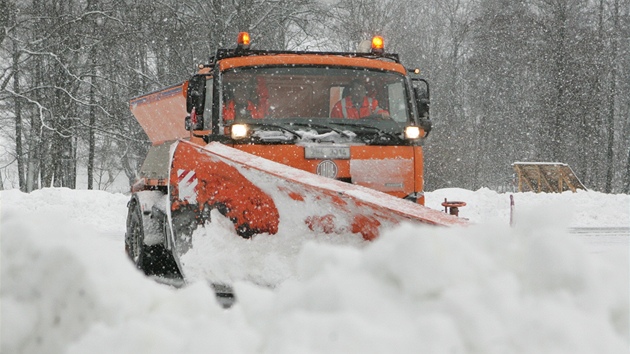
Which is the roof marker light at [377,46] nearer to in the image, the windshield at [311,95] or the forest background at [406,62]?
the windshield at [311,95]

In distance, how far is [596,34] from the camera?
104 ft

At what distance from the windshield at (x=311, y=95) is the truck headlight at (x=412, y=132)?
0.17 meters

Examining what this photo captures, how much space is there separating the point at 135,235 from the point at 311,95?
2282mm

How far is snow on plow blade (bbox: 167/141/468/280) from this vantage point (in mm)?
4543

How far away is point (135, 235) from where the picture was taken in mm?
7281

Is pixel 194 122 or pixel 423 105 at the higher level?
pixel 423 105

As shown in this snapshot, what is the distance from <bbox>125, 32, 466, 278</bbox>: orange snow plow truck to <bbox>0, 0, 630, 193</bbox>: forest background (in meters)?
14.4

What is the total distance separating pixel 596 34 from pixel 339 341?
32868 millimetres

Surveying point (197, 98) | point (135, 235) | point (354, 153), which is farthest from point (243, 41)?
point (135, 235)

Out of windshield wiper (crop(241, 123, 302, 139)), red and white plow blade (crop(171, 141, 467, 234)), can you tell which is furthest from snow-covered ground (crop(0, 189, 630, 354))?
windshield wiper (crop(241, 123, 302, 139))

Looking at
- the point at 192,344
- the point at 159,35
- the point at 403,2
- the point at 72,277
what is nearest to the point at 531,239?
the point at 192,344

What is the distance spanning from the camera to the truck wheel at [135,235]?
693 centimetres

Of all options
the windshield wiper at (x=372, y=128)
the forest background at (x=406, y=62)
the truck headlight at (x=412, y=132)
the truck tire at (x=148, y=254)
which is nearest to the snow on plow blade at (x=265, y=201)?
the windshield wiper at (x=372, y=128)

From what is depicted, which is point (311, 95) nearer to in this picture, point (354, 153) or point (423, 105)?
point (354, 153)
